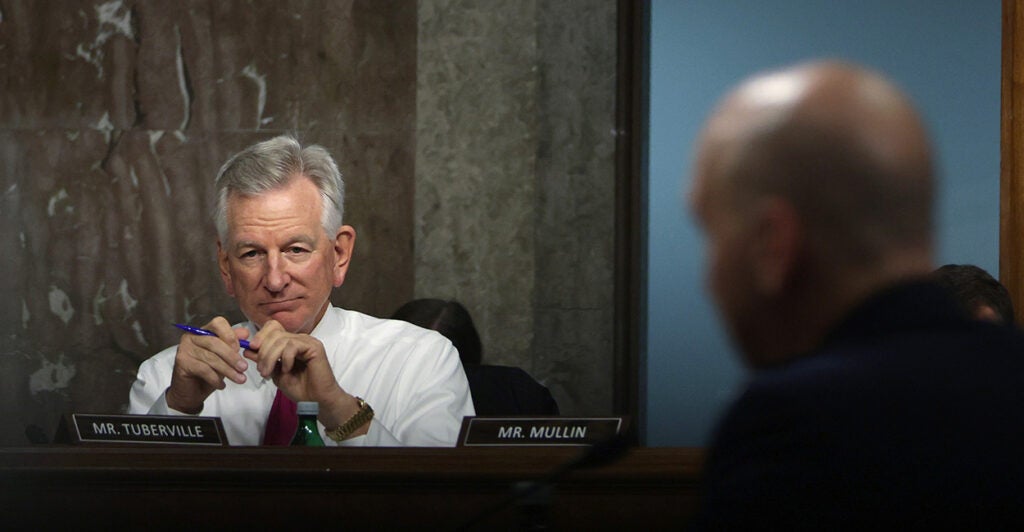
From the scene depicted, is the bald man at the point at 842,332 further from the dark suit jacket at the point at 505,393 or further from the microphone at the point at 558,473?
the dark suit jacket at the point at 505,393

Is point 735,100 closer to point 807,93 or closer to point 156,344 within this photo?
point 807,93

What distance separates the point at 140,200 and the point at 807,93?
118 inches

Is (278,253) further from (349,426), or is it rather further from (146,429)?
(146,429)

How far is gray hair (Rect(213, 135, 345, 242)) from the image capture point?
2.32 meters

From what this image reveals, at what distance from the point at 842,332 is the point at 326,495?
0.90m

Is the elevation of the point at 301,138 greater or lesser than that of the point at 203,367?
greater

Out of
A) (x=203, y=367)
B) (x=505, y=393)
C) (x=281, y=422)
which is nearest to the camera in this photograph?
(x=203, y=367)

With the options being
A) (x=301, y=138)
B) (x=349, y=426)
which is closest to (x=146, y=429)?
(x=349, y=426)

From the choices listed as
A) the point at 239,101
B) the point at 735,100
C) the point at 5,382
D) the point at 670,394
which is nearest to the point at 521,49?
the point at 239,101

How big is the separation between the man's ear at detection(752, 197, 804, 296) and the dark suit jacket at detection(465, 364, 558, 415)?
1.80m

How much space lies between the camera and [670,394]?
369 centimetres

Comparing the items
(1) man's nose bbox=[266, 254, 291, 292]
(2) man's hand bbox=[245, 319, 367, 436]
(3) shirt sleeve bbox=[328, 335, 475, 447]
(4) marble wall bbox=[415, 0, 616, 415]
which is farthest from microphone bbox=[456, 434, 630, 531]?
(4) marble wall bbox=[415, 0, 616, 415]

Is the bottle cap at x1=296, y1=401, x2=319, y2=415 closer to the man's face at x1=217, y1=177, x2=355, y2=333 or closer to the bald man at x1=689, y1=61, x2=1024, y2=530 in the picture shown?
the man's face at x1=217, y1=177, x2=355, y2=333

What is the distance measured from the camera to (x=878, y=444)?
74 centimetres
